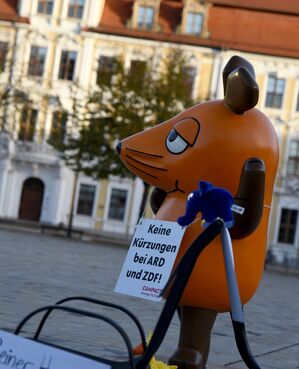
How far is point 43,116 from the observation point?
1747 inches

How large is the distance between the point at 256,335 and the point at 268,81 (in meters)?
34.9

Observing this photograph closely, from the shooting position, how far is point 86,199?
4388 cm

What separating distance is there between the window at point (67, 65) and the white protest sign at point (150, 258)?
40064mm

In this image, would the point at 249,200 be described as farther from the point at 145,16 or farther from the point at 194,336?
the point at 145,16

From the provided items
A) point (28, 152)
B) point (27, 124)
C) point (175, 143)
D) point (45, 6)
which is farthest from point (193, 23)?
point (175, 143)

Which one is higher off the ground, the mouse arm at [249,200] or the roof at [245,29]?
the roof at [245,29]

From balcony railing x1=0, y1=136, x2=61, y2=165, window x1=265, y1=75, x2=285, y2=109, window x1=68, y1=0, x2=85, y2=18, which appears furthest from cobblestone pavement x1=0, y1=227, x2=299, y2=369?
window x1=68, y1=0, x2=85, y2=18

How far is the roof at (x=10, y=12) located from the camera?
43781mm

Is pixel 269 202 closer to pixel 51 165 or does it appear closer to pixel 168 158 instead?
pixel 168 158

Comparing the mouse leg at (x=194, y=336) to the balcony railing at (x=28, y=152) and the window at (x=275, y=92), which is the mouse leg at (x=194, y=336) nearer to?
the balcony railing at (x=28, y=152)

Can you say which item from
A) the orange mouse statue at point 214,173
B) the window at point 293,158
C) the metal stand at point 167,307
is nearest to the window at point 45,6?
the window at point 293,158

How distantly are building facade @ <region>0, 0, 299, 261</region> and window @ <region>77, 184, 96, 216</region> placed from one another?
5cm

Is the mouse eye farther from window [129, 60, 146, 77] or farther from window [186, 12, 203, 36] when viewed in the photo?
window [186, 12, 203, 36]

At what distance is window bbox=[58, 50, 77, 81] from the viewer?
44125 millimetres
